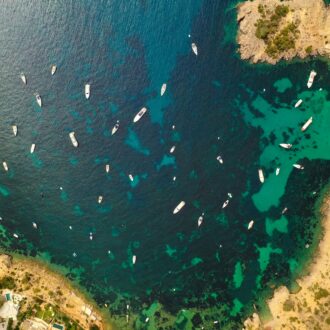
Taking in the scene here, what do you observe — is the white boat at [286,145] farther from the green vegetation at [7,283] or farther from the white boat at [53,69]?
the green vegetation at [7,283]

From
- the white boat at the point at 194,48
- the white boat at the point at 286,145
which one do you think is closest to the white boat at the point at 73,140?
the white boat at the point at 194,48

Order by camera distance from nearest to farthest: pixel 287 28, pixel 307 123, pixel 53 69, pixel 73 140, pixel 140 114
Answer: pixel 287 28 < pixel 307 123 < pixel 140 114 < pixel 73 140 < pixel 53 69

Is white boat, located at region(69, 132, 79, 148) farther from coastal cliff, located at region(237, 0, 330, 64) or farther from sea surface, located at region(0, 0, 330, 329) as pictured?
coastal cliff, located at region(237, 0, 330, 64)

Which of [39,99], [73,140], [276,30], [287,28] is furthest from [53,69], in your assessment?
[287,28]

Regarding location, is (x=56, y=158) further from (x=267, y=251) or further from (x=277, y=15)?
(x=277, y=15)

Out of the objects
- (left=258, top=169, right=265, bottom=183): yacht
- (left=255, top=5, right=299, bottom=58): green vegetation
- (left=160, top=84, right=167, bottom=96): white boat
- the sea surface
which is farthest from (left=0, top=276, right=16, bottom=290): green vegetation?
(left=255, top=5, right=299, bottom=58): green vegetation

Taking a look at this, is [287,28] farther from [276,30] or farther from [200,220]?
[200,220]
